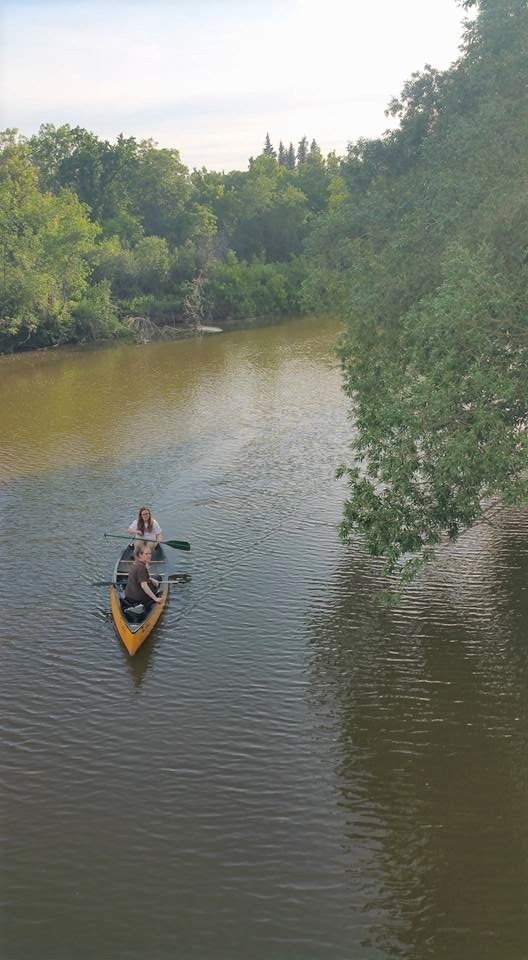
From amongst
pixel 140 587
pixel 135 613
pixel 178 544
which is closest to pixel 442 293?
pixel 140 587

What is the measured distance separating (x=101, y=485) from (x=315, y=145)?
484ft

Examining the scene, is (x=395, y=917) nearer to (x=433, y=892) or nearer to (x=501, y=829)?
(x=433, y=892)

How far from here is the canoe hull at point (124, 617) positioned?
14898 mm

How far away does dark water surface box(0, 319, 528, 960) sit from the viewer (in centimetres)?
921

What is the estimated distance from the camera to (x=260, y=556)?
1911cm

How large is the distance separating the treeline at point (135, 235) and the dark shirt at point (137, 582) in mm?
35431

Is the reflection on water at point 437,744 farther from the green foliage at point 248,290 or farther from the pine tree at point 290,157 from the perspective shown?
the pine tree at point 290,157

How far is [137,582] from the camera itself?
15984mm

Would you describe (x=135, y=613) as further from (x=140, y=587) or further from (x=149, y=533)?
(x=149, y=533)

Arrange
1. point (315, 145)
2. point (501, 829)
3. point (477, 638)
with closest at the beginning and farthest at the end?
1. point (501, 829)
2. point (477, 638)
3. point (315, 145)

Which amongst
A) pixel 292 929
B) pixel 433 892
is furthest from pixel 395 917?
pixel 292 929

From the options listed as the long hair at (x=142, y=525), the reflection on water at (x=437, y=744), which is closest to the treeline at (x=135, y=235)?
the long hair at (x=142, y=525)

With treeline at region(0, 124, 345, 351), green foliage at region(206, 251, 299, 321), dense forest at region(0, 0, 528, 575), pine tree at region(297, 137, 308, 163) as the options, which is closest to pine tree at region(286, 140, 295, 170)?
pine tree at region(297, 137, 308, 163)

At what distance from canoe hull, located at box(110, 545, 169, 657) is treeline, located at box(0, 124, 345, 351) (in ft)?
111
